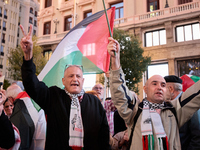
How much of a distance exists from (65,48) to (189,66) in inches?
553

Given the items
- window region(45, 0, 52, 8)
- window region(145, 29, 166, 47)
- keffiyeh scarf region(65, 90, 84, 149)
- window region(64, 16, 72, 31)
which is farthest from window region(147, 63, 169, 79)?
keffiyeh scarf region(65, 90, 84, 149)

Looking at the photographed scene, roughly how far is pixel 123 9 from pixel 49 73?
17.5 m

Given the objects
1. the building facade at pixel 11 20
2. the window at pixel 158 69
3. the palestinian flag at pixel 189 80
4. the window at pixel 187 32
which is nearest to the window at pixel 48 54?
the window at pixel 158 69

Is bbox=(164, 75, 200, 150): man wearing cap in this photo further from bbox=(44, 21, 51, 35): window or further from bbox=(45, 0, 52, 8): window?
bbox=(45, 0, 52, 8): window

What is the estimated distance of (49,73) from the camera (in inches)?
145

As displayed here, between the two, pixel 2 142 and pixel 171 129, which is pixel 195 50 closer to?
pixel 171 129

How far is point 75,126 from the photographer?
98.3 inches

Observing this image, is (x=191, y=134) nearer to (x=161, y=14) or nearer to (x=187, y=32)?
(x=187, y=32)

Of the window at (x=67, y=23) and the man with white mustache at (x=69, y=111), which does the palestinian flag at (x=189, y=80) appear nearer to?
the man with white mustache at (x=69, y=111)

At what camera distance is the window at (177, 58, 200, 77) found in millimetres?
15742

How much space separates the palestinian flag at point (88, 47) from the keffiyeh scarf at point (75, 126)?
1402 mm

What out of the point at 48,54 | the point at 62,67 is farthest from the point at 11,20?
the point at 62,67

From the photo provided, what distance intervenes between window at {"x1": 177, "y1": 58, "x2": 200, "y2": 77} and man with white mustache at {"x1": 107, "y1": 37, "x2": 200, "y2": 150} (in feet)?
47.1

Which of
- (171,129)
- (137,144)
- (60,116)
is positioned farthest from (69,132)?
(171,129)
